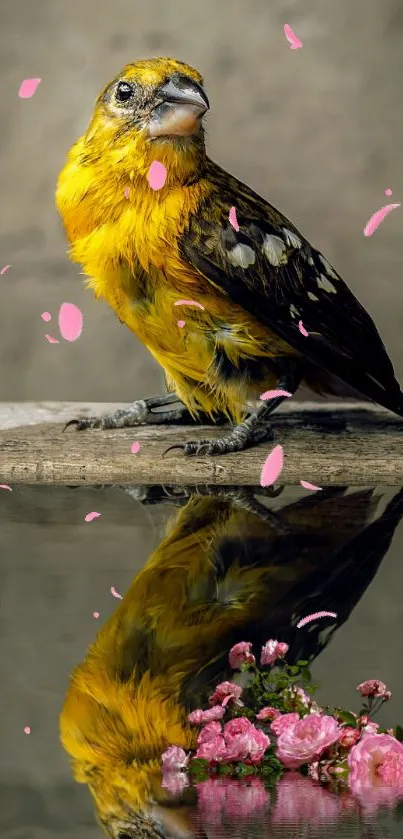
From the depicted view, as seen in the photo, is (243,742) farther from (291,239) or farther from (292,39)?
(292,39)

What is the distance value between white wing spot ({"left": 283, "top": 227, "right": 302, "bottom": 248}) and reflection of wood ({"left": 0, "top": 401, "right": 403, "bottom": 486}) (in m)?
0.38

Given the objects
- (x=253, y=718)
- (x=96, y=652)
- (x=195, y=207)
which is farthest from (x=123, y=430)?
(x=253, y=718)

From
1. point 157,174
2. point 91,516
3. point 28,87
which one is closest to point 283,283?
point 157,174

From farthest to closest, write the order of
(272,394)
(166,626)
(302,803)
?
1. (272,394)
2. (166,626)
3. (302,803)

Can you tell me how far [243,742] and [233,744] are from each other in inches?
0.5

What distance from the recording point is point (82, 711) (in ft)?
3.62

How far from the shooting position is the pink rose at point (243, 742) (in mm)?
1033

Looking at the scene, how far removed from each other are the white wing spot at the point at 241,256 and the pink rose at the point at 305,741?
3.83 feet

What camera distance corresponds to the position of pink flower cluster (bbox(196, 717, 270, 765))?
3.40 ft

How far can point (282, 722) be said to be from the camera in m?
1.08

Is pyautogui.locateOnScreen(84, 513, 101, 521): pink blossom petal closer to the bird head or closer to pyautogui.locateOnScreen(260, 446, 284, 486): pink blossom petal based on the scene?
pyautogui.locateOnScreen(260, 446, 284, 486): pink blossom petal

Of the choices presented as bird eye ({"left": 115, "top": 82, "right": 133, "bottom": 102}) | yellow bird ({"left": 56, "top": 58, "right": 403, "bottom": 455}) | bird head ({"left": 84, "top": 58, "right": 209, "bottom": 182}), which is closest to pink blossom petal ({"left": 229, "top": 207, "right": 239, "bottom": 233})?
yellow bird ({"left": 56, "top": 58, "right": 403, "bottom": 455})

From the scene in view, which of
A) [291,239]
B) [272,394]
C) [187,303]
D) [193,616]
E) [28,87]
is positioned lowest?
[193,616]

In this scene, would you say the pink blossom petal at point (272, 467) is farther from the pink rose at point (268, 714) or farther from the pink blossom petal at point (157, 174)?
the pink rose at point (268, 714)
